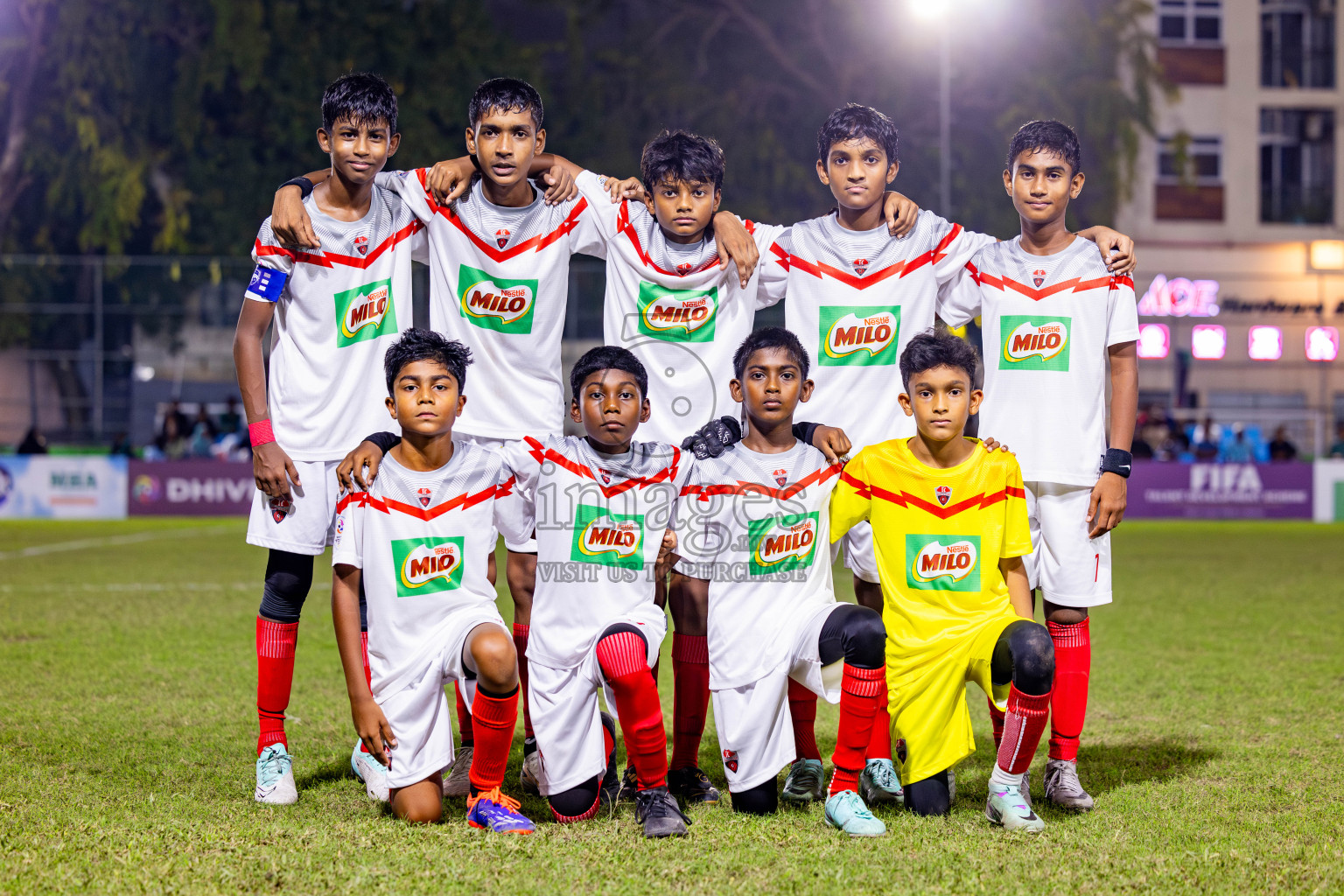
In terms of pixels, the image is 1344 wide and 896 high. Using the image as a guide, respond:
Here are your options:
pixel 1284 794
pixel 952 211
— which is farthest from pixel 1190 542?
pixel 1284 794

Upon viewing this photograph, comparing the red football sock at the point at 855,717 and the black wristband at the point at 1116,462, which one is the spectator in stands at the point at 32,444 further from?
the black wristband at the point at 1116,462

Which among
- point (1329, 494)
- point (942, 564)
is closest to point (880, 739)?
point (942, 564)

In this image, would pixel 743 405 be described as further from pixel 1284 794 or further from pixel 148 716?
pixel 148 716

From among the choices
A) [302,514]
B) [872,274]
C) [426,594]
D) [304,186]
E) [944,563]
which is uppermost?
[304,186]

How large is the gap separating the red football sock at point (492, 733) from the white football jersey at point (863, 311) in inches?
55.0

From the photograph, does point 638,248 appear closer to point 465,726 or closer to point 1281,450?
point 465,726

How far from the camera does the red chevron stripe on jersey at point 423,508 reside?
→ 3.55 metres

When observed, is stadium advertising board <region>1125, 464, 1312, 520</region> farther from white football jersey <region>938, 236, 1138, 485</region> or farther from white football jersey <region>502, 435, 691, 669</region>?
white football jersey <region>502, 435, 691, 669</region>

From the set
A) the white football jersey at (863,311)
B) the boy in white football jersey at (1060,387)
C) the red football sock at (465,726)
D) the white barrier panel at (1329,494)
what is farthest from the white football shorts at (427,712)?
the white barrier panel at (1329,494)

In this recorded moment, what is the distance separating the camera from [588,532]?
356 centimetres

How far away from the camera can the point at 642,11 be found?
2281cm

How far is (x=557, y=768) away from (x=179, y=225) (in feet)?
64.2

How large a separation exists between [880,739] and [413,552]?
153 centimetres

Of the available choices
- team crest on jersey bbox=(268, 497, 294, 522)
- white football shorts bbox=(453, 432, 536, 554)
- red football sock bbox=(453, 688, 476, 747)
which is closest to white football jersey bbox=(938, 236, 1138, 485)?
white football shorts bbox=(453, 432, 536, 554)
